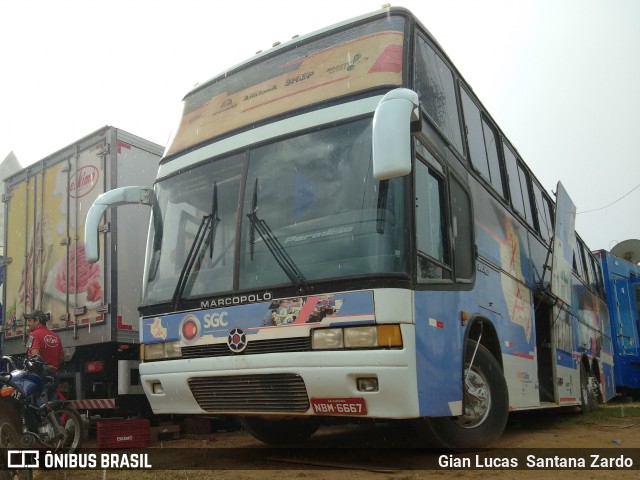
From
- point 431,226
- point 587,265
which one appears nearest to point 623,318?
point 587,265

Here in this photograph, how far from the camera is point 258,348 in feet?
15.9

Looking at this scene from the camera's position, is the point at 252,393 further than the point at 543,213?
No

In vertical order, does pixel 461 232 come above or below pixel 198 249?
above

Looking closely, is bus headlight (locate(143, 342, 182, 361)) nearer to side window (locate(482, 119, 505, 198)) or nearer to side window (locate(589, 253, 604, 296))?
side window (locate(482, 119, 505, 198))

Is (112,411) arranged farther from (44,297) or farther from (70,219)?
(70,219)

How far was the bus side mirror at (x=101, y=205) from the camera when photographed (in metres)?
5.84

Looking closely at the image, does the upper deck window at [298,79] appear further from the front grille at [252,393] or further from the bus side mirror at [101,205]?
the front grille at [252,393]

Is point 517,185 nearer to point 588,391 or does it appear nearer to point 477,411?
point 477,411

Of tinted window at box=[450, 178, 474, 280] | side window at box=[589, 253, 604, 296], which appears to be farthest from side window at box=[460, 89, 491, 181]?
side window at box=[589, 253, 604, 296]

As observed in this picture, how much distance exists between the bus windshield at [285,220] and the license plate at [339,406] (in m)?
0.89

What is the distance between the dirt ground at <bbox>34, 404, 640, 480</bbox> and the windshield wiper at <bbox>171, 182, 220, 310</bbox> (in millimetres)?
1488

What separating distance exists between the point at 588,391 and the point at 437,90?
23.8 feet

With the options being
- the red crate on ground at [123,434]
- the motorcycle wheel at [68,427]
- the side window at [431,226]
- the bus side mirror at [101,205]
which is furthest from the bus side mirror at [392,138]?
the red crate on ground at [123,434]

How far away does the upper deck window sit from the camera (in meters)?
5.31
